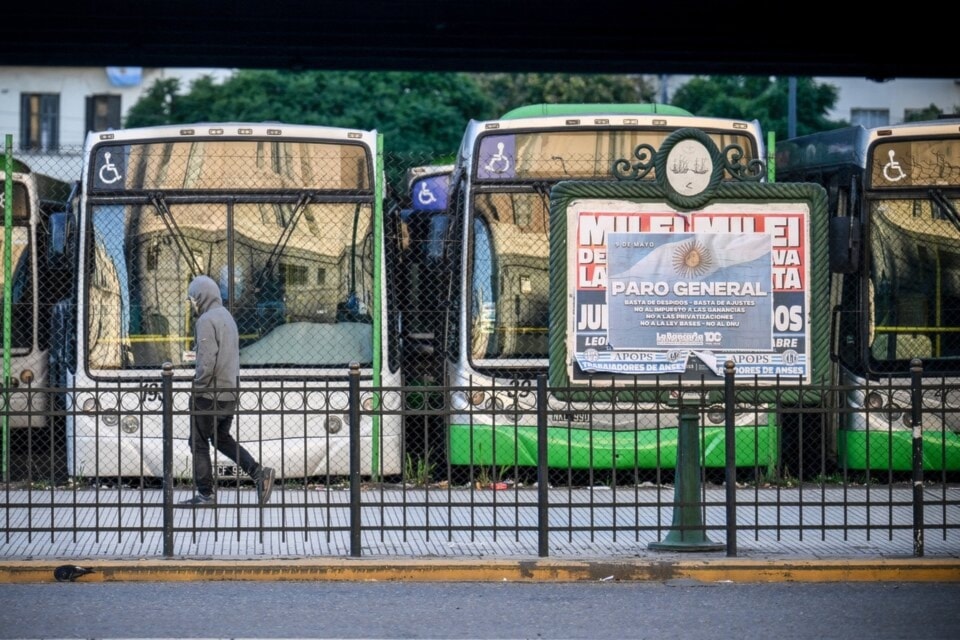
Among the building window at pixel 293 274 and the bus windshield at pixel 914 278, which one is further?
the bus windshield at pixel 914 278

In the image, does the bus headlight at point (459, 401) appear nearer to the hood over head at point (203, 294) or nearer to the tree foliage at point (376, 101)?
the hood over head at point (203, 294)

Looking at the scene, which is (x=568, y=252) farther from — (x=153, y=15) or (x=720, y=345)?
(x=153, y=15)

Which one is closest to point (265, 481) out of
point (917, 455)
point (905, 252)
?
point (917, 455)

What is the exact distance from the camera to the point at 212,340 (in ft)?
38.8

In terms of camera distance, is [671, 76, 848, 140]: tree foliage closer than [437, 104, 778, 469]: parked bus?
No

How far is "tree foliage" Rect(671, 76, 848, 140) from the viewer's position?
4009 centimetres

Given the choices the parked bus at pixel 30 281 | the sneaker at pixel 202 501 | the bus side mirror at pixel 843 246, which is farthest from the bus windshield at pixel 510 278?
the parked bus at pixel 30 281

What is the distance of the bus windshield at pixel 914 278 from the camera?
548 inches

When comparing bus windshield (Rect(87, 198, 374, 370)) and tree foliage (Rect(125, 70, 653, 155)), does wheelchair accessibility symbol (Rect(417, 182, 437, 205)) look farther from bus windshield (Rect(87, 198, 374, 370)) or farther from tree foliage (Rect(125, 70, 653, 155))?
tree foliage (Rect(125, 70, 653, 155))

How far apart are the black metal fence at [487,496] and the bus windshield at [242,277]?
65 centimetres

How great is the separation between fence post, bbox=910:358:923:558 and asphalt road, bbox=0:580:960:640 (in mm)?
Answer: 547

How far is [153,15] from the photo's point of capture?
1759 centimetres

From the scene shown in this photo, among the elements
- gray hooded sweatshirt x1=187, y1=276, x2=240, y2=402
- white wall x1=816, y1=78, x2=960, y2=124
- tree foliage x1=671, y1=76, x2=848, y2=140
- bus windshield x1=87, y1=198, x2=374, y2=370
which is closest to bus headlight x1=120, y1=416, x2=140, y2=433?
bus windshield x1=87, y1=198, x2=374, y2=370

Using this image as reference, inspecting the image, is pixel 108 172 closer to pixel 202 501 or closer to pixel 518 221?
pixel 518 221
